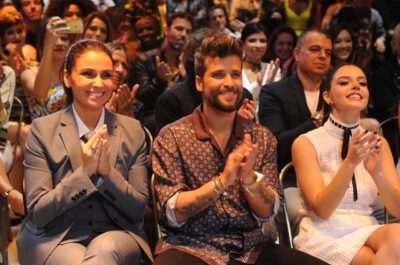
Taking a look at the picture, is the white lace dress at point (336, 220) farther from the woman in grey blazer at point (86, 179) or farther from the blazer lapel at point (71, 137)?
the blazer lapel at point (71, 137)

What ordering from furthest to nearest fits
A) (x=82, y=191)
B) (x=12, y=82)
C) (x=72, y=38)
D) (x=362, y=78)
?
(x=72, y=38)
(x=12, y=82)
(x=362, y=78)
(x=82, y=191)

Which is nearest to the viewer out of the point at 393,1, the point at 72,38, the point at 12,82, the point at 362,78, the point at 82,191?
the point at 82,191

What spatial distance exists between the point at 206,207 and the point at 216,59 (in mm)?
608

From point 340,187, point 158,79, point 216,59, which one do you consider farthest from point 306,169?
point 158,79

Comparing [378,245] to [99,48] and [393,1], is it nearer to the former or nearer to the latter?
[99,48]

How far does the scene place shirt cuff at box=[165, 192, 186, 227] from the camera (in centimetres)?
298

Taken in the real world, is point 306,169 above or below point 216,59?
below

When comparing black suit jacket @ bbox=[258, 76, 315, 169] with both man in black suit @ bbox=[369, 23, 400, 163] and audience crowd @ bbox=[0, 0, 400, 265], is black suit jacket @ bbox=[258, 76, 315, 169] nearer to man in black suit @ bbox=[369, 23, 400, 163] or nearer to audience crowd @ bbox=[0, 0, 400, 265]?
audience crowd @ bbox=[0, 0, 400, 265]

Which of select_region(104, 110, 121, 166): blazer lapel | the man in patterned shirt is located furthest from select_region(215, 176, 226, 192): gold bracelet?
select_region(104, 110, 121, 166): blazer lapel

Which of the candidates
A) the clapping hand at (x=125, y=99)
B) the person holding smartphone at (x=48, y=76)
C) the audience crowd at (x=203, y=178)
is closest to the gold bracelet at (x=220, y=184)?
the audience crowd at (x=203, y=178)

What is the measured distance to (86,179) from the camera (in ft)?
9.71

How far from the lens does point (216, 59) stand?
3.07 m

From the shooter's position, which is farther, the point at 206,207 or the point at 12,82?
the point at 12,82

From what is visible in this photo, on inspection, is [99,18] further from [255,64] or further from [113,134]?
[113,134]
